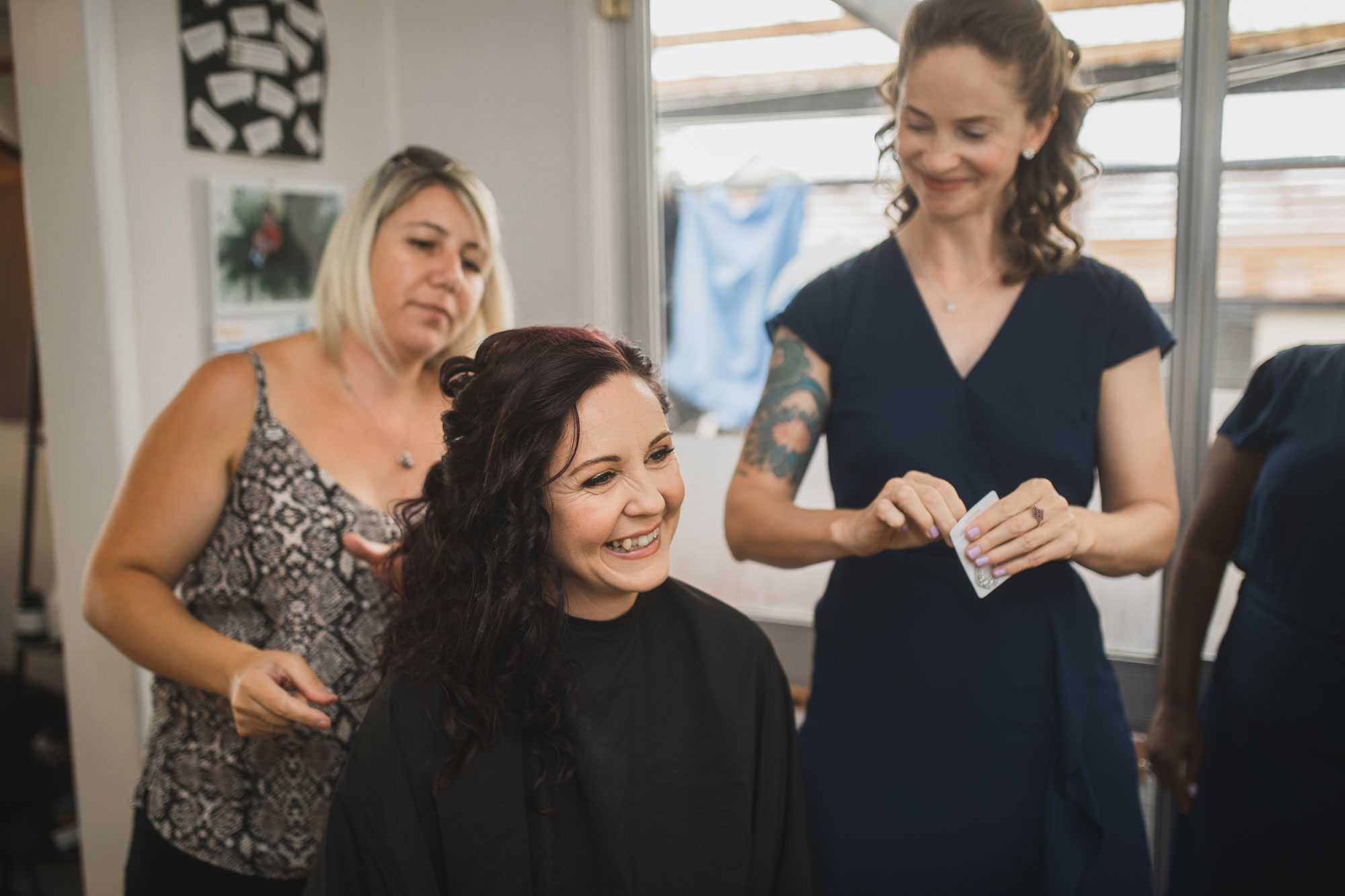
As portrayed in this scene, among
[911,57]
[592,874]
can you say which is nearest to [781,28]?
[911,57]

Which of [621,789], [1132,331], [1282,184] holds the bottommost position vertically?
[621,789]

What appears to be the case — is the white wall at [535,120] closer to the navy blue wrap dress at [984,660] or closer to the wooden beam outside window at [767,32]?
the wooden beam outside window at [767,32]

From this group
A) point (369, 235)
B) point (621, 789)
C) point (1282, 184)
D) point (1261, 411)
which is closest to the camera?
point (621, 789)

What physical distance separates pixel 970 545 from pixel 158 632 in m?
1.20

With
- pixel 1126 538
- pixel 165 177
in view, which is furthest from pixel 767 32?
pixel 1126 538

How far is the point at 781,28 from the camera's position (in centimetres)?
242

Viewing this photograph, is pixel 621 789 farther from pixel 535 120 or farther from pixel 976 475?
pixel 535 120

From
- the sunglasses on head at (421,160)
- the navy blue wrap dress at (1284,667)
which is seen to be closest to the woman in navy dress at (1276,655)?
the navy blue wrap dress at (1284,667)

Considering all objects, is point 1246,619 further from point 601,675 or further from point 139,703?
point 139,703

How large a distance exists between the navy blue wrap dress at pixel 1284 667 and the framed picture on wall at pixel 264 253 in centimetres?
214

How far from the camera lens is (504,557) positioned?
1251mm

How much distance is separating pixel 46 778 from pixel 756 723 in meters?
2.74

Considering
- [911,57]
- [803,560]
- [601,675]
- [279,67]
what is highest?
[279,67]

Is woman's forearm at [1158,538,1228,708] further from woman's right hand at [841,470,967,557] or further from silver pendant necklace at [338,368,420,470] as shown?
silver pendant necklace at [338,368,420,470]
